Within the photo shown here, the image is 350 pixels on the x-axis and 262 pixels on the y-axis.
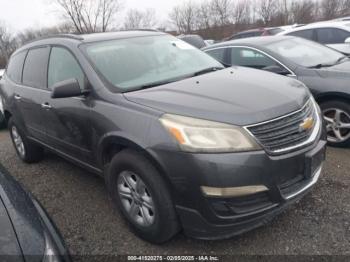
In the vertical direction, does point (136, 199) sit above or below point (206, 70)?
below

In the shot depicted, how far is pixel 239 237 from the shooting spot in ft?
8.98

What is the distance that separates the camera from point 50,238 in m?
1.83

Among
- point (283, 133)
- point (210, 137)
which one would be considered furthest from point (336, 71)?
point (210, 137)

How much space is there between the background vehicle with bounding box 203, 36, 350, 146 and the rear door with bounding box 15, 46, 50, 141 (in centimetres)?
283

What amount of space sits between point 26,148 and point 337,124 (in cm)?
409

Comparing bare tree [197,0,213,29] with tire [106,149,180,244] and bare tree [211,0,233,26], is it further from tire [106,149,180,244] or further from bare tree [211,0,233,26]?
tire [106,149,180,244]

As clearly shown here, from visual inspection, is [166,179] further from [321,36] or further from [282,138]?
[321,36]

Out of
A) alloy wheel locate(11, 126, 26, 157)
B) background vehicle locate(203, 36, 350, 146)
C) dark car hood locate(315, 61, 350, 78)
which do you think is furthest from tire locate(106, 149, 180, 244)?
dark car hood locate(315, 61, 350, 78)

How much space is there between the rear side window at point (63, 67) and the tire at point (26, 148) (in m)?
1.33

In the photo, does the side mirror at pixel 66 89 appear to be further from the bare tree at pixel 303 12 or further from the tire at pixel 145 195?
the bare tree at pixel 303 12

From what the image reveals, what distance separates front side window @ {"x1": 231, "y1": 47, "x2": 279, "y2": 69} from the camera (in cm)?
480

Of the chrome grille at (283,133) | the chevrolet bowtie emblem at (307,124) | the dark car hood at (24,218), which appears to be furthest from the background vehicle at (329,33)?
the dark car hood at (24,218)

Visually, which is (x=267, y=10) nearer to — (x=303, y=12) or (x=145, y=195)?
(x=303, y=12)

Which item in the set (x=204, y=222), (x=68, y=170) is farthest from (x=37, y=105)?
(x=204, y=222)
